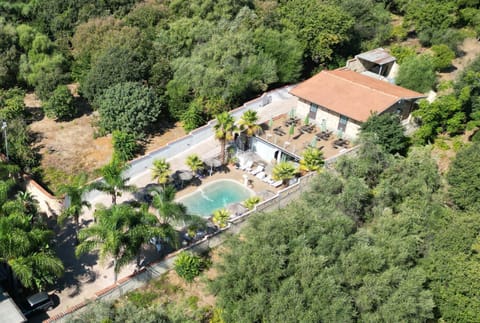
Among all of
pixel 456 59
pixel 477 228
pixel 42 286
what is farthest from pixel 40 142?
pixel 456 59

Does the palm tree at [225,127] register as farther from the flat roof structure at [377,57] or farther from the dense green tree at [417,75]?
the flat roof structure at [377,57]

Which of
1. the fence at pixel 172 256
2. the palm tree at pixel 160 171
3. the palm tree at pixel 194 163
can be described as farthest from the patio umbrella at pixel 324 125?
the palm tree at pixel 160 171

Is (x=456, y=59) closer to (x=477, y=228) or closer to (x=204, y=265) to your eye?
(x=477, y=228)

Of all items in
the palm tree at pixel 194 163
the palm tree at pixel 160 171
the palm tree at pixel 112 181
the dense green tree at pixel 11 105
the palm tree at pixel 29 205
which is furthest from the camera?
the dense green tree at pixel 11 105

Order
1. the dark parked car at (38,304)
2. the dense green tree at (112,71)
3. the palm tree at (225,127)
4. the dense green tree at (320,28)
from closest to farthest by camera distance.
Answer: the dark parked car at (38,304), the palm tree at (225,127), the dense green tree at (112,71), the dense green tree at (320,28)

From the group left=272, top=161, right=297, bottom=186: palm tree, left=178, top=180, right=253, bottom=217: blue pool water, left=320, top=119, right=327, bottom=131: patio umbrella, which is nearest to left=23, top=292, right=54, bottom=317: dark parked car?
left=178, top=180, right=253, bottom=217: blue pool water

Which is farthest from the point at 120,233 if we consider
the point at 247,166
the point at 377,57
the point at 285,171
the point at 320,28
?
the point at 377,57
